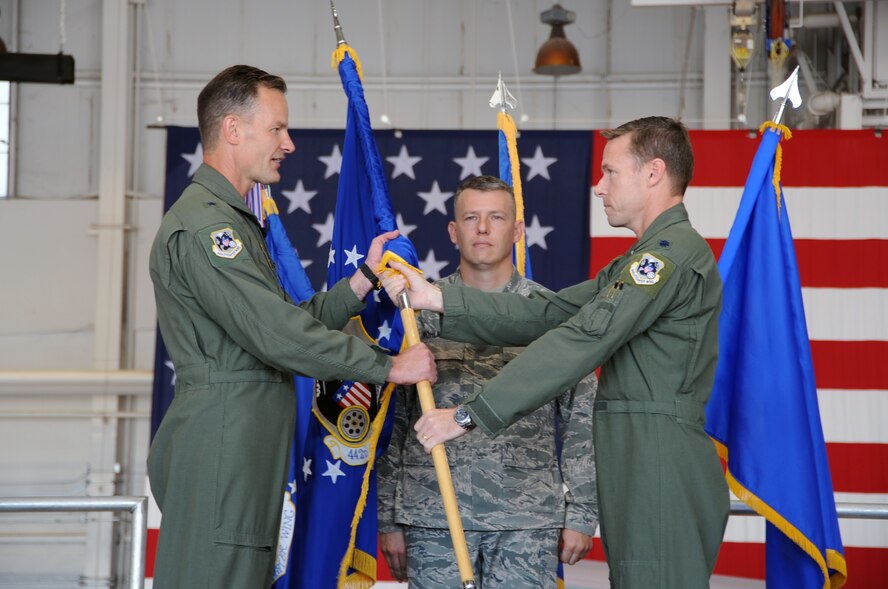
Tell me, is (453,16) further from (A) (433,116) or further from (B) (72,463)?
(B) (72,463)

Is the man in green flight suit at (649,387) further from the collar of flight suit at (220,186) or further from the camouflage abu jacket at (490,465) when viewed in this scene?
the collar of flight suit at (220,186)

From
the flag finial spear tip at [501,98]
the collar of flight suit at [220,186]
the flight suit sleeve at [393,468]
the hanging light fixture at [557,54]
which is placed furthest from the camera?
the hanging light fixture at [557,54]

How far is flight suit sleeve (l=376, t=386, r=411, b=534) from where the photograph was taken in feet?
10.7

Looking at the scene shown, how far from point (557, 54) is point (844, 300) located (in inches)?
102

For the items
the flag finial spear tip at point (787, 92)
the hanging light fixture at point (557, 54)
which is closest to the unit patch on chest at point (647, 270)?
the flag finial spear tip at point (787, 92)

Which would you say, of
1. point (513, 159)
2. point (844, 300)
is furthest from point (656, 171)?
point (844, 300)

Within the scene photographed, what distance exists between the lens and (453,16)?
29.2 ft

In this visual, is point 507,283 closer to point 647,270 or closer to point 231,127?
point 647,270

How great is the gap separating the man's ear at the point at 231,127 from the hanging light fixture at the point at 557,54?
5.03 m

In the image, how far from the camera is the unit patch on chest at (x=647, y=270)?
2607mm

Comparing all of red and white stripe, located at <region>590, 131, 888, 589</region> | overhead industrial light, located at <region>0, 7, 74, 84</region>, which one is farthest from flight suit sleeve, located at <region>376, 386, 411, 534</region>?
overhead industrial light, located at <region>0, 7, 74, 84</region>

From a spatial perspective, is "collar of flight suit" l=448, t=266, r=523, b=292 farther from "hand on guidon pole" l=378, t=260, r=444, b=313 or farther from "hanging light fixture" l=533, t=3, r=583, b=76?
"hanging light fixture" l=533, t=3, r=583, b=76

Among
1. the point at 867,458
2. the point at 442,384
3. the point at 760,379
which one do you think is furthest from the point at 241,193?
the point at 867,458

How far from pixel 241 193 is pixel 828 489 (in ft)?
6.02
